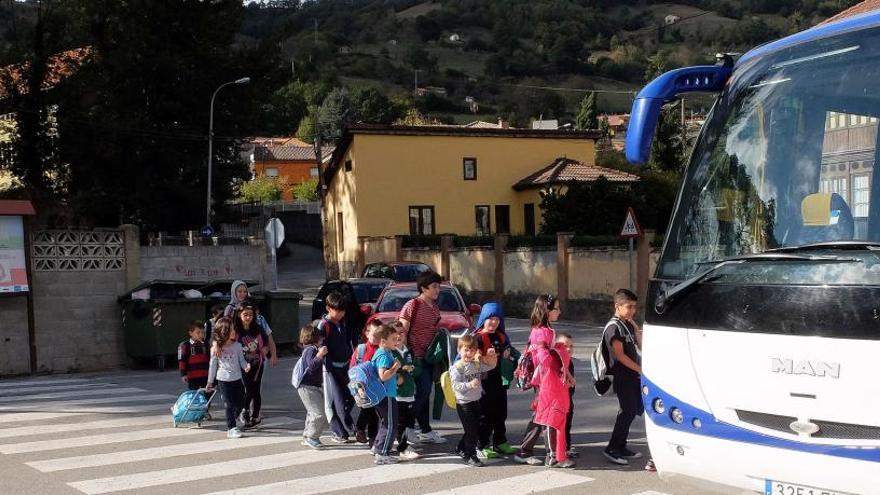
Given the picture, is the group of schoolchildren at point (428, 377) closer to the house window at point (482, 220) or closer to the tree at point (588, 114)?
the house window at point (482, 220)

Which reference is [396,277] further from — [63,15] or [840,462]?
[840,462]

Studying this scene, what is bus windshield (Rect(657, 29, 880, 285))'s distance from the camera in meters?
5.18

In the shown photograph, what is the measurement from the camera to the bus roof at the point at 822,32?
544 cm

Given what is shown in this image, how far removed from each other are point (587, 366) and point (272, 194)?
68355 mm

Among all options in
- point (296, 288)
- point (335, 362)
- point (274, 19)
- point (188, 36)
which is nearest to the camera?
point (335, 362)

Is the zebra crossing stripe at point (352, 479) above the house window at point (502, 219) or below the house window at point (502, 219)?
below

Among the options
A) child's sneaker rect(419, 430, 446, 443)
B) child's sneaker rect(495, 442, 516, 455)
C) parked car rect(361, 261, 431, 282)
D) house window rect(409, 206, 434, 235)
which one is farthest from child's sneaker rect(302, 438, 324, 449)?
house window rect(409, 206, 434, 235)

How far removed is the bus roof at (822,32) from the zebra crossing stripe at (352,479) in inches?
180

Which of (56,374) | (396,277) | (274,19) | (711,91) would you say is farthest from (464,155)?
(274,19)

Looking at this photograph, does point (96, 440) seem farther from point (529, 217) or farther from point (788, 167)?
point (529, 217)

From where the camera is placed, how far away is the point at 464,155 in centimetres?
4538

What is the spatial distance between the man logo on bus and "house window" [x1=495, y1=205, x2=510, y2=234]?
1640 inches

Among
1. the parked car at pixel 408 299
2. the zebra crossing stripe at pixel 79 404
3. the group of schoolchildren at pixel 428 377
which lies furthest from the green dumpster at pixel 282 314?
the group of schoolchildren at pixel 428 377

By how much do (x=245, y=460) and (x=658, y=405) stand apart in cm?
500
